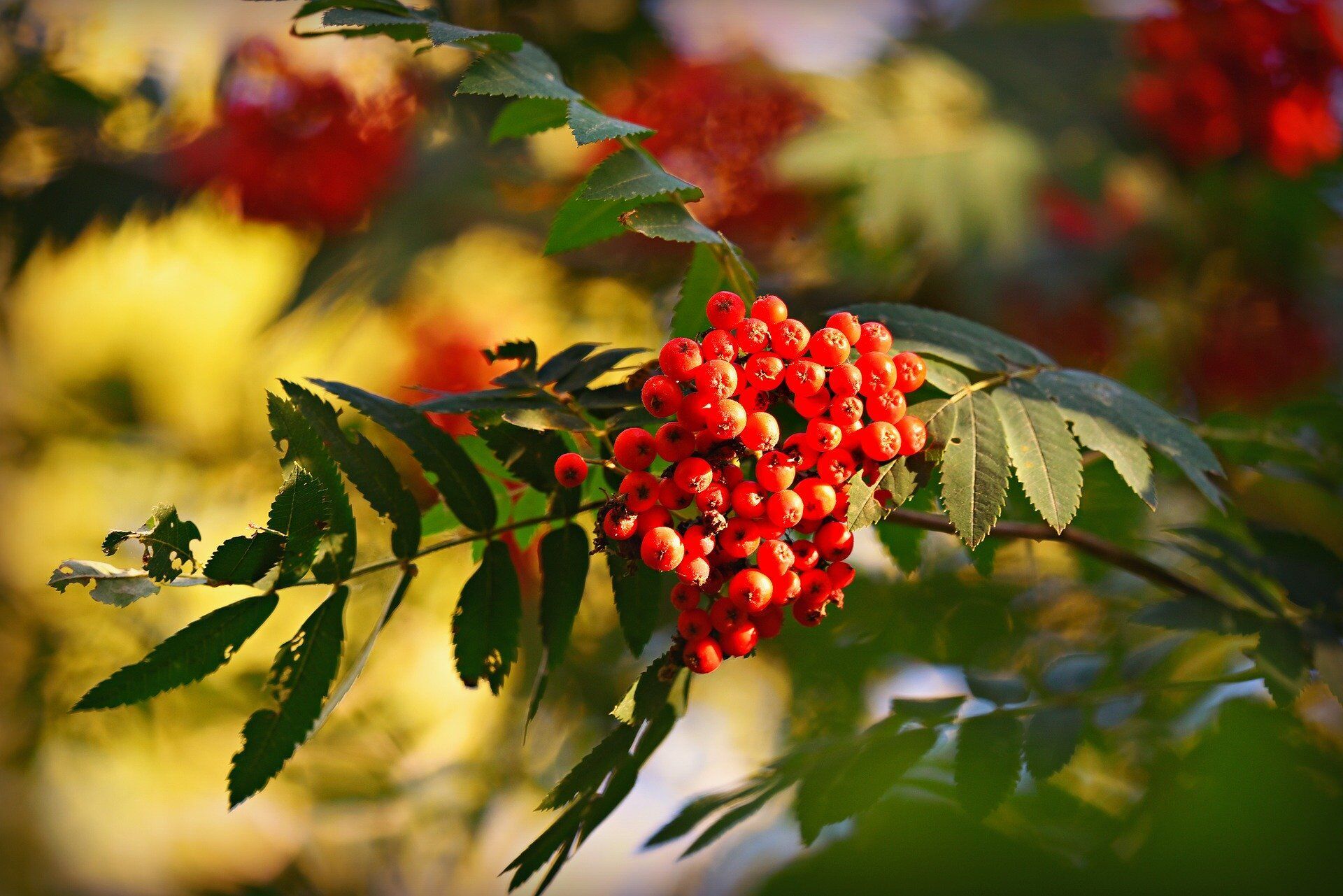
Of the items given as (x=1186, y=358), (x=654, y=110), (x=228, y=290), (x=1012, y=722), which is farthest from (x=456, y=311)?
(x=1012, y=722)

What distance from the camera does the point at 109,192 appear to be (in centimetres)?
166

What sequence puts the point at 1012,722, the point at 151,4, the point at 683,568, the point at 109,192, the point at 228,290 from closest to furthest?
1. the point at 683,568
2. the point at 1012,722
3. the point at 109,192
4. the point at 151,4
5. the point at 228,290

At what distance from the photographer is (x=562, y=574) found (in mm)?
491

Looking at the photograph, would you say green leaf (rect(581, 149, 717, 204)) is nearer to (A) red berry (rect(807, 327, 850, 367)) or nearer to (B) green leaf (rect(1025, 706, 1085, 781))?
(A) red berry (rect(807, 327, 850, 367))

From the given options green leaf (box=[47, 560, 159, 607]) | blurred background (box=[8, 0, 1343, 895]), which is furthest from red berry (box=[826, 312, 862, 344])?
blurred background (box=[8, 0, 1343, 895])

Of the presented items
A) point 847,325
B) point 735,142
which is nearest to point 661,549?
point 847,325

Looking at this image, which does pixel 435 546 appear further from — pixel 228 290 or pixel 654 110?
pixel 228 290

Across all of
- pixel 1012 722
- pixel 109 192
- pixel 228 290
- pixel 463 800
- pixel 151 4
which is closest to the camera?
pixel 1012 722

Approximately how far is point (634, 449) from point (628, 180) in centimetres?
13

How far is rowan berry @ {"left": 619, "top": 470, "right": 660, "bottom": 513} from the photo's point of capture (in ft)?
1.38

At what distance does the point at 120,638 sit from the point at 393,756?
1.65ft

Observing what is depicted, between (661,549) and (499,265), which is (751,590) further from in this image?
(499,265)

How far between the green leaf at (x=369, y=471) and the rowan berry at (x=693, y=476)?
16 centimetres

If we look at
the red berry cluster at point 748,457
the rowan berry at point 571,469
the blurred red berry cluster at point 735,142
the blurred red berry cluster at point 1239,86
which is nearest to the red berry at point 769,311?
the red berry cluster at point 748,457
